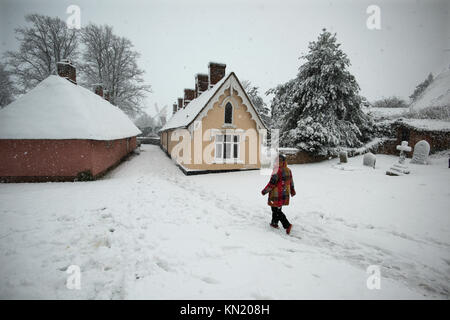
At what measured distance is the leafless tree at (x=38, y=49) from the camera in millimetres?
20438

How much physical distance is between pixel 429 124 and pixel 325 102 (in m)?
10.6

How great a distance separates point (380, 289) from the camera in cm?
307

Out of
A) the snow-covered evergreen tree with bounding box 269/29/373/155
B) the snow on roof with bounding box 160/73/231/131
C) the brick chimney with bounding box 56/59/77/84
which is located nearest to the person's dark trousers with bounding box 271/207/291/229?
the snow on roof with bounding box 160/73/231/131

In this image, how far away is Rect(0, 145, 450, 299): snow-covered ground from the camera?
2979mm

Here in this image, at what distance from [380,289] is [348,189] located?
6.76 m

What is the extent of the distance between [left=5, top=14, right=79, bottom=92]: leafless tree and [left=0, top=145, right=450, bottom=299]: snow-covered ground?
2161 cm

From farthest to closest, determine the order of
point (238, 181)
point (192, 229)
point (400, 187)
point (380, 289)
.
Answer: point (238, 181) → point (400, 187) → point (192, 229) → point (380, 289)

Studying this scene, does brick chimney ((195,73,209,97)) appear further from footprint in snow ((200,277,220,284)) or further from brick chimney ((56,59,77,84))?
footprint in snow ((200,277,220,284))

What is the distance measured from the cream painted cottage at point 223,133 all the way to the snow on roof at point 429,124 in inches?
606

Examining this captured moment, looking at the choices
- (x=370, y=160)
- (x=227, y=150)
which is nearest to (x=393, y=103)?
(x=370, y=160)

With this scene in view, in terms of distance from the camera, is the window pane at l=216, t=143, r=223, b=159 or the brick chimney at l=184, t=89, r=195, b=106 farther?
the brick chimney at l=184, t=89, r=195, b=106

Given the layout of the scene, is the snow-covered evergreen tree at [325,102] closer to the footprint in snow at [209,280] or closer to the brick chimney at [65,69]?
the footprint in snow at [209,280]
